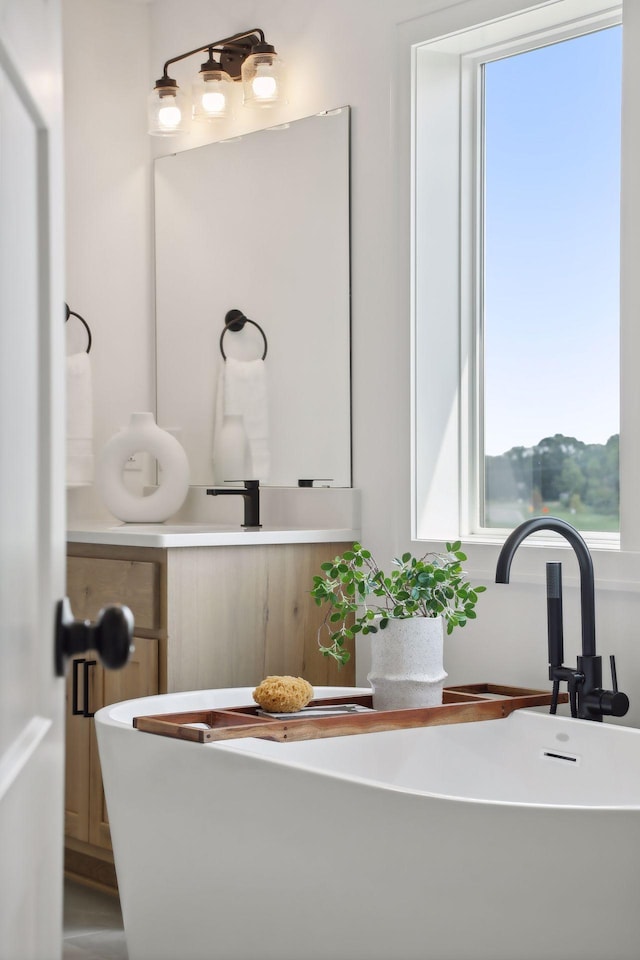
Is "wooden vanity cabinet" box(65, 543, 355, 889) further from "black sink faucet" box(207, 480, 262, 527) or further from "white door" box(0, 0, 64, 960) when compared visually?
"white door" box(0, 0, 64, 960)

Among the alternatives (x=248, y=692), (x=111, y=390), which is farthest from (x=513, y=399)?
(x=111, y=390)

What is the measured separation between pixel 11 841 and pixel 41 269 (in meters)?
0.45

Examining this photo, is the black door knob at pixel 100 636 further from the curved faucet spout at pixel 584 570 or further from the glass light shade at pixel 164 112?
the glass light shade at pixel 164 112

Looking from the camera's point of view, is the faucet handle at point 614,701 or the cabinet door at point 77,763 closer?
the faucet handle at point 614,701

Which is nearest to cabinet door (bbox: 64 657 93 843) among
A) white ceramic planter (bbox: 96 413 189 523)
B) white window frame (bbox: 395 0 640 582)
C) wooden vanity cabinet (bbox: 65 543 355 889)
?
wooden vanity cabinet (bbox: 65 543 355 889)

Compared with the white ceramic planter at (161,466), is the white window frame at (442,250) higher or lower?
higher

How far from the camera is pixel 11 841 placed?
0.82 meters

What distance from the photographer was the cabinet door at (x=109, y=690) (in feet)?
8.41

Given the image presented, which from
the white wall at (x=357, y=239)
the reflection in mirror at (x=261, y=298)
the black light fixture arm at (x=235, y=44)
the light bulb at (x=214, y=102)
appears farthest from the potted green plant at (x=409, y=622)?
the black light fixture arm at (x=235, y=44)

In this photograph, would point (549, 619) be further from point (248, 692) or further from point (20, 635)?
point (20, 635)

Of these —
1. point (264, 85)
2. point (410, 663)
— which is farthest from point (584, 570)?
point (264, 85)

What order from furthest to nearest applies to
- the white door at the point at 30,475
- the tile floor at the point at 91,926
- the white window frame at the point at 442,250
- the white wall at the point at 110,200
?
1. the white wall at the point at 110,200
2. the white window frame at the point at 442,250
3. the tile floor at the point at 91,926
4. the white door at the point at 30,475

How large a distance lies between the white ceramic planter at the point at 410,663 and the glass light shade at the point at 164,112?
1.71 meters

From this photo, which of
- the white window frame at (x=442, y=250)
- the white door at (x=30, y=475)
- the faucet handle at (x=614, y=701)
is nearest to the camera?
the white door at (x=30, y=475)
